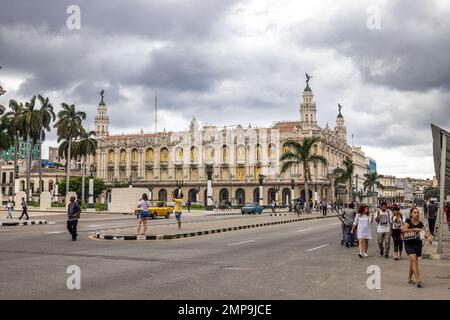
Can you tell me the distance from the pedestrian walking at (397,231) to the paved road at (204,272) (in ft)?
1.46

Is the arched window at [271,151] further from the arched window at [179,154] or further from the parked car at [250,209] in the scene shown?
the parked car at [250,209]

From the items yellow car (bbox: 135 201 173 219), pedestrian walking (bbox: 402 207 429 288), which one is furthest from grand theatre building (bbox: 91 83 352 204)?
pedestrian walking (bbox: 402 207 429 288)

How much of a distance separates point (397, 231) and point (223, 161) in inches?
3388

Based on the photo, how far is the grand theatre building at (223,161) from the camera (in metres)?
95.5

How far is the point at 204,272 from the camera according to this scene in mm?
10953

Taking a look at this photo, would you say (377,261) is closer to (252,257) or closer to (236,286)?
(252,257)

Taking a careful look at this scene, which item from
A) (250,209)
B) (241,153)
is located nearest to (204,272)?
(250,209)

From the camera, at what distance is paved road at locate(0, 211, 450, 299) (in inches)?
338

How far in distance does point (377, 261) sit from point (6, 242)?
42.0ft

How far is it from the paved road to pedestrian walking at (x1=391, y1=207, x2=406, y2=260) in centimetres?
45

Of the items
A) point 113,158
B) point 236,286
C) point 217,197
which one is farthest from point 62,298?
point 113,158

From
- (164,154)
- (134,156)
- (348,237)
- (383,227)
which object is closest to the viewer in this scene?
(383,227)

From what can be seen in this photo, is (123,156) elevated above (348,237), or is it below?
above

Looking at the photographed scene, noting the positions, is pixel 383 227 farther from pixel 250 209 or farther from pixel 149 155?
pixel 149 155
